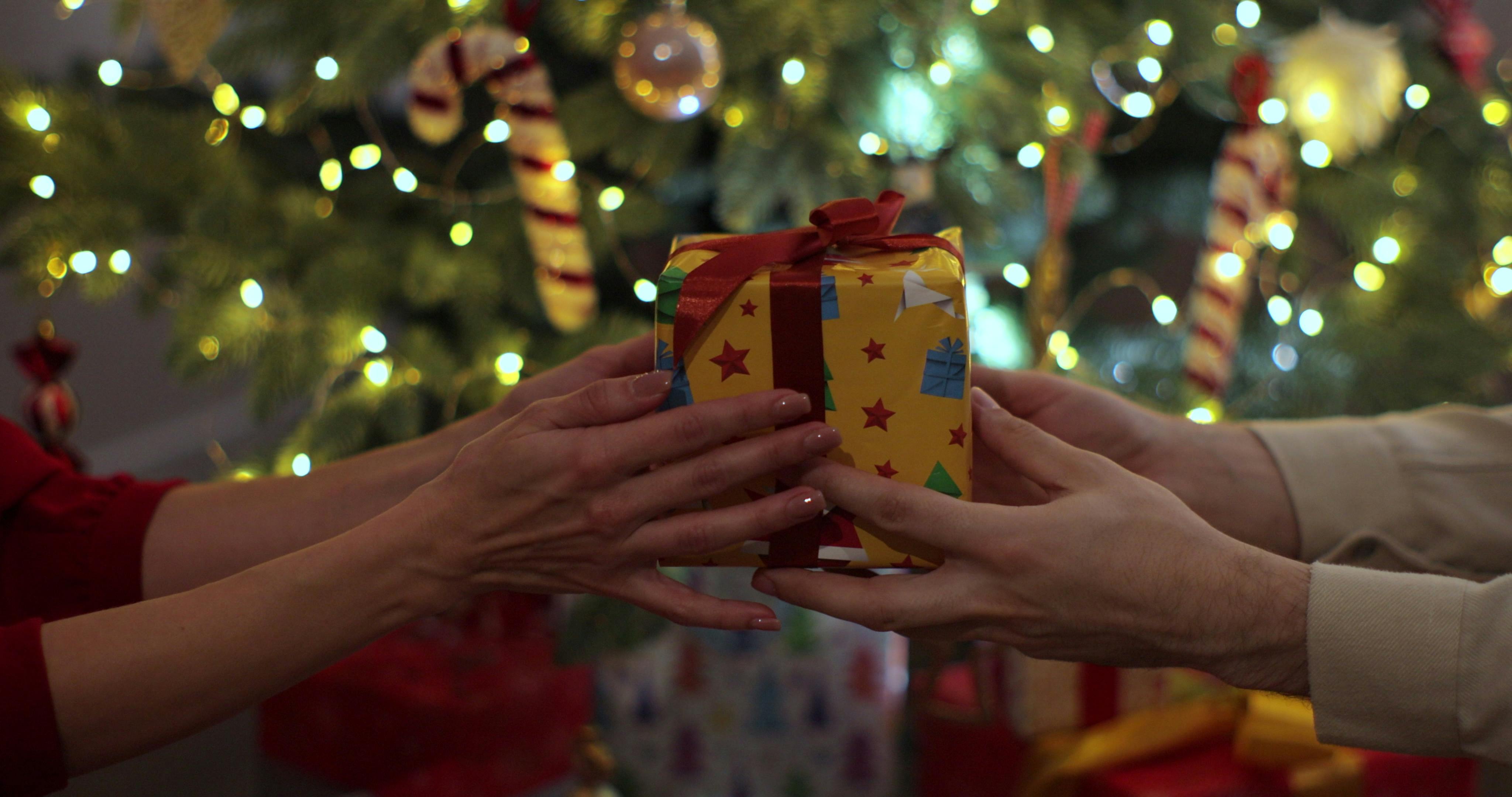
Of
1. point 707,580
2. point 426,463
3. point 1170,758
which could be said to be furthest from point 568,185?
point 1170,758

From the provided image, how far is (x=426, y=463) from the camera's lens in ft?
2.90

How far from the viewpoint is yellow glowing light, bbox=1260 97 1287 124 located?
143cm

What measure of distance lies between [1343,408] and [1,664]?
1570mm

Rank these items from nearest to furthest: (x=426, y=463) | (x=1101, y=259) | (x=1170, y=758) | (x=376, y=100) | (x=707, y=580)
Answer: (x=426, y=463)
(x=1170, y=758)
(x=707, y=580)
(x=376, y=100)
(x=1101, y=259)

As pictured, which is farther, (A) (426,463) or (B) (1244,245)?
(B) (1244,245)

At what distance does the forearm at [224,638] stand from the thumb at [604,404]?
0.41 ft

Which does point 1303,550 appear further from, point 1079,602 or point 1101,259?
point 1101,259

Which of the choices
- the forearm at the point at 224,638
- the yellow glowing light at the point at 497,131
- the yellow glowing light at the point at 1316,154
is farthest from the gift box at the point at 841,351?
the yellow glowing light at the point at 1316,154

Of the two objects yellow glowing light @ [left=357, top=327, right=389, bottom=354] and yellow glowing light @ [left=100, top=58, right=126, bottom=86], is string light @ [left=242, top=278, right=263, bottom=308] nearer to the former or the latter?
yellow glowing light @ [left=357, top=327, right=389, bottom=354]

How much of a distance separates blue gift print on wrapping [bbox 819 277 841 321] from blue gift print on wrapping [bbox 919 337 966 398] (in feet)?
0.23

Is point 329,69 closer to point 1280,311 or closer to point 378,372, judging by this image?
point 378,372

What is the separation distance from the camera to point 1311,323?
149 centimetres

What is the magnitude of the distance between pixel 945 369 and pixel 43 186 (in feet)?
3.69

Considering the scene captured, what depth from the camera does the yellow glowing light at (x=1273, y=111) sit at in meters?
1.43
